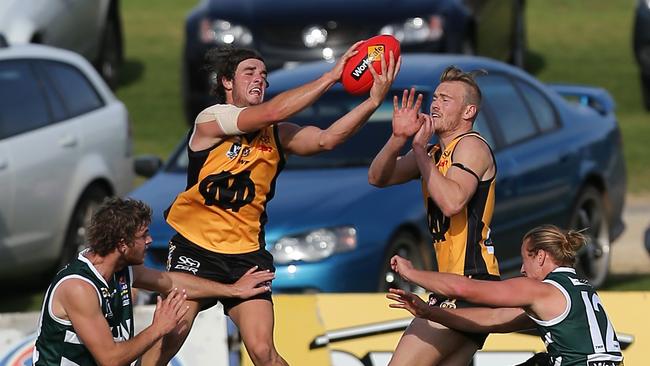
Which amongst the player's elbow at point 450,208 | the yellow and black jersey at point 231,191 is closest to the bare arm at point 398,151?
the player's elbow at point 450,208

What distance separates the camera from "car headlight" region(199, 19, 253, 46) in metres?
15.1

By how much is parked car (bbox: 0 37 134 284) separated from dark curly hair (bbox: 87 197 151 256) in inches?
158

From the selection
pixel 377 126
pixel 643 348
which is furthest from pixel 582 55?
pixel 643 348

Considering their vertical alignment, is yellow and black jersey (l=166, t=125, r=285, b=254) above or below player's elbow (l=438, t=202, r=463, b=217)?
below

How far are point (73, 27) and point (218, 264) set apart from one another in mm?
9551

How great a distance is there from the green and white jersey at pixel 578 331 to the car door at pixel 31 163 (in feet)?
16.8

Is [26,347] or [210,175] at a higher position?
[210,175]

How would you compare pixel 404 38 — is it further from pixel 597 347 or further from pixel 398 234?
pixel 597 347

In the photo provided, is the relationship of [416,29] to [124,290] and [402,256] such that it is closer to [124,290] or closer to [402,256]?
[402,256]

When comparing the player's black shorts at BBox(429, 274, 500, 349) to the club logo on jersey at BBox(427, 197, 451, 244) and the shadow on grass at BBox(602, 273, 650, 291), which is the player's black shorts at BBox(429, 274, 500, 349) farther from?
the shadow on grass at BBox(602, 273, 650, 291)

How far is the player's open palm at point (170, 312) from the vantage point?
7.34m

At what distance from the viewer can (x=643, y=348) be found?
8.90 m

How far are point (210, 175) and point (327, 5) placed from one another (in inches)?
306

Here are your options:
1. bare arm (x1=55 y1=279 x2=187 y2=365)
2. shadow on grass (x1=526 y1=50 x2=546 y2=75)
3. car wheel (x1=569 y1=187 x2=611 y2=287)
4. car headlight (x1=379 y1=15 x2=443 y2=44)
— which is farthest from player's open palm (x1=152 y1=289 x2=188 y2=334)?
shadow on grass (x1=526 y1=50 x2=546 y2=75)
